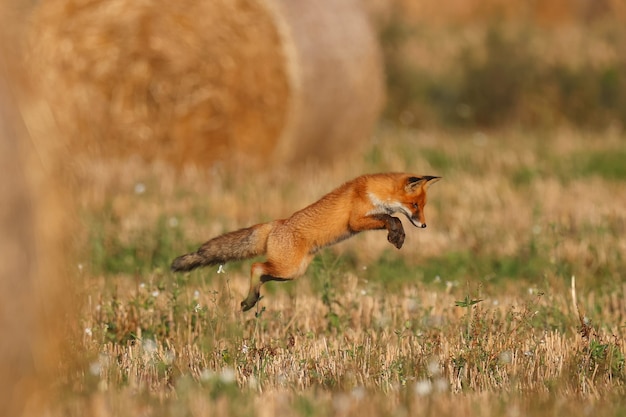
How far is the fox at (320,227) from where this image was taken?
18.5ft

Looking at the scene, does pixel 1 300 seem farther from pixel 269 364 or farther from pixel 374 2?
pixel 374 2

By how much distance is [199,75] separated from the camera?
1219 centimetres

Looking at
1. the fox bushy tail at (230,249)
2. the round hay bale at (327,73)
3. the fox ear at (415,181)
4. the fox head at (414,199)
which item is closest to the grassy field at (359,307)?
the fox bushy tail at (230,249)

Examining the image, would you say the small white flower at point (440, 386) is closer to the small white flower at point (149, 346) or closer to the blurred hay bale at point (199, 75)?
the small white flower at point (149, 346)

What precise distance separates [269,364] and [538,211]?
4.88 metres

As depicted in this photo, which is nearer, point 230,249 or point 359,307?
point 230,249

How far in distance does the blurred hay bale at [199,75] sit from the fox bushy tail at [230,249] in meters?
6.17

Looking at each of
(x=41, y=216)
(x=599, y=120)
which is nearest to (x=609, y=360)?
(x=41, y=216)

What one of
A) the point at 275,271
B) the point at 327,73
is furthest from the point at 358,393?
the point at 327,73

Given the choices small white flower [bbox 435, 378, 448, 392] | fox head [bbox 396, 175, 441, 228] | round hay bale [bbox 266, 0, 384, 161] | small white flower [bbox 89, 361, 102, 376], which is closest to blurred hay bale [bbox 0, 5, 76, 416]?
small white flower [bbox 89, 361, 102, 376]

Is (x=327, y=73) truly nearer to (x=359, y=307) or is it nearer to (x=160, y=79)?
(x=160, y=79)

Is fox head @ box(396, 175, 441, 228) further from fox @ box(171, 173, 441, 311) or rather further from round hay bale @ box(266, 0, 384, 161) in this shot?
round hay bale @ box(266, 0, 384, 161)

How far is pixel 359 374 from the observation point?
17.5ft

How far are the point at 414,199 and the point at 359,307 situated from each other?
1574 mm
